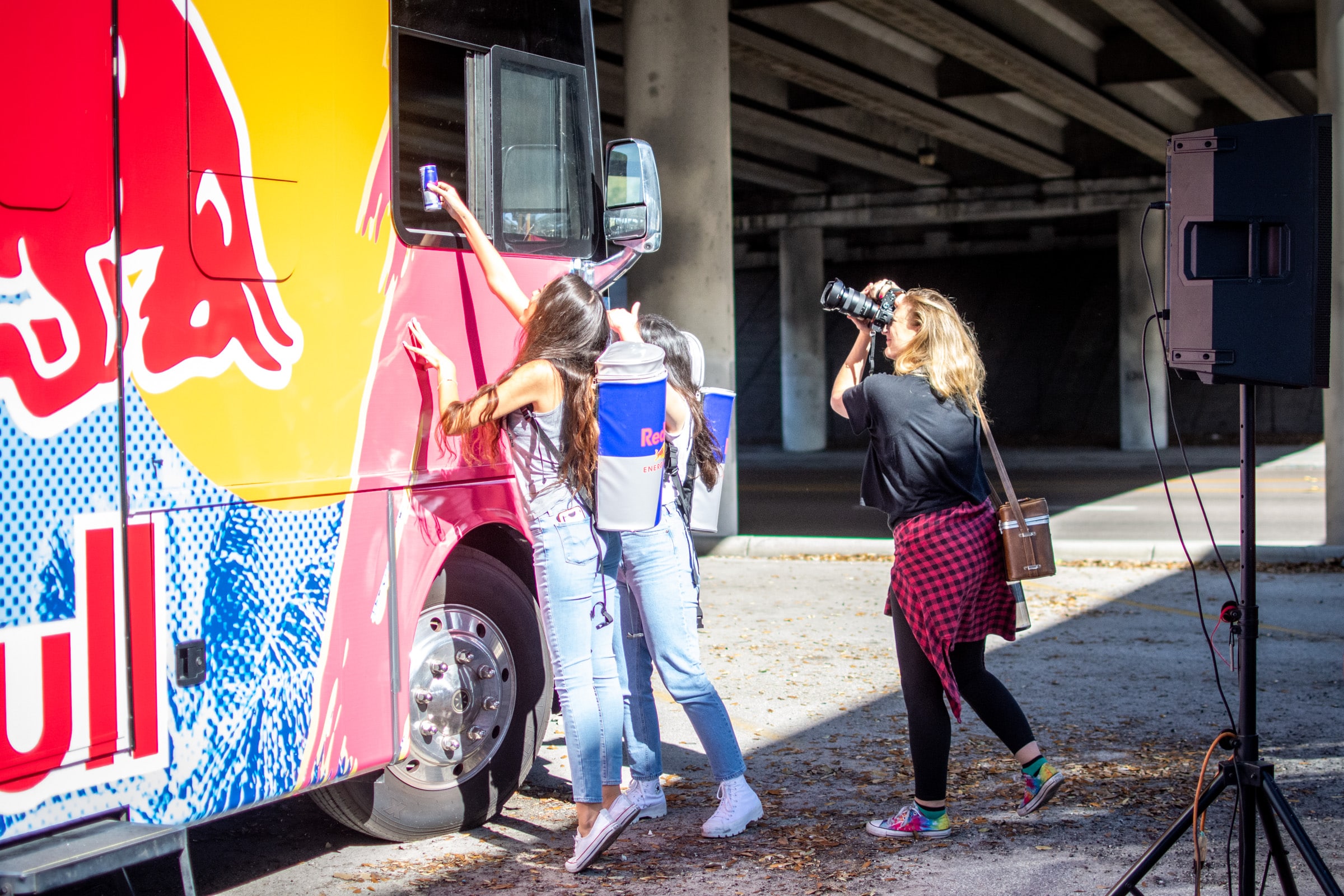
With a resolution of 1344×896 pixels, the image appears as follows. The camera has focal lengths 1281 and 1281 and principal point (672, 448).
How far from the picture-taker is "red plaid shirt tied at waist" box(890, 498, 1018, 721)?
4.31 meters

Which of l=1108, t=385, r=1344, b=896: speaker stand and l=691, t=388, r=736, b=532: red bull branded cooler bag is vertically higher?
l=691, t=388, r=736, b=532: red bull branded cooler bag

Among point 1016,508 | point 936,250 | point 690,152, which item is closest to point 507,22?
point 1016,508

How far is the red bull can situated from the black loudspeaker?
218 cm

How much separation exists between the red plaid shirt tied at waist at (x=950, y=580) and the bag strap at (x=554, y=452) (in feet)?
3.51

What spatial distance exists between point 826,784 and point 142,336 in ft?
10.5

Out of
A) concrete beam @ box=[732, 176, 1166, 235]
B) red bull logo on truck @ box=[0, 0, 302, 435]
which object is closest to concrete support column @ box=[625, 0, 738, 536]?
red bull logo on truck @ box=[0, 0, 302, 435]

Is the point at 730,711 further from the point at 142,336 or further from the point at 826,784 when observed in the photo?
the point at 142,336

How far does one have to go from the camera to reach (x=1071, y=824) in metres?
4.55

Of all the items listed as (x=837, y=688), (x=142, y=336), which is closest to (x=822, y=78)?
(x=837, y=688)

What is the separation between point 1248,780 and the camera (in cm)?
335

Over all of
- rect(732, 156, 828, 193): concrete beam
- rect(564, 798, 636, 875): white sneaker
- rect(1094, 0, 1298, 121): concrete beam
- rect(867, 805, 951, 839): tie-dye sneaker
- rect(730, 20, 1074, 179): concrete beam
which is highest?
rect(732, 156, 828, 193): concrete beam

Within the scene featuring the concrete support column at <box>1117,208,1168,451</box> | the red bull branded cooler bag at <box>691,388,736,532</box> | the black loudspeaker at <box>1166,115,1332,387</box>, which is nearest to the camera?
the black loudspeaker at <box>1166,115,1332,387</box>

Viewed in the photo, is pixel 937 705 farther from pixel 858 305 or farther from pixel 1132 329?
pixel 1132 329

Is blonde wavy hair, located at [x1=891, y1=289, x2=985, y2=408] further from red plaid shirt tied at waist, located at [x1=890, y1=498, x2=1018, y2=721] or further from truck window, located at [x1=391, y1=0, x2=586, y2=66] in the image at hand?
truck window, located at [x1=391, y1=0, x2=586, y2=66]
